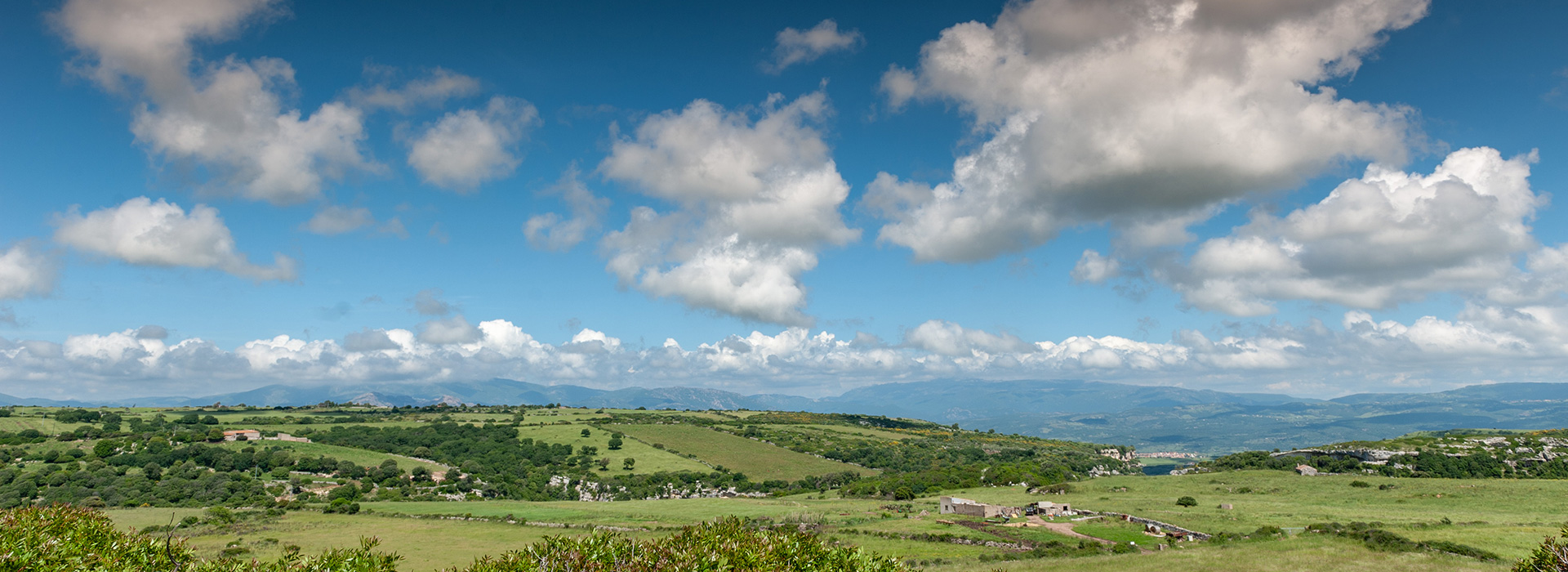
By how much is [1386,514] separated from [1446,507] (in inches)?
420

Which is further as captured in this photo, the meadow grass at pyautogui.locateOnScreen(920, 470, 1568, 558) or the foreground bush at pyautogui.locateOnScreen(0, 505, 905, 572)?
the meadow grass at pyautogui.locateOnScreen(920, 470, 1568, 558)

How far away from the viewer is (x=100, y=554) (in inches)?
744

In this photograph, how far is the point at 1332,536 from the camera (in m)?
45.4

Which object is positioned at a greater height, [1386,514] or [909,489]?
[1386,514]

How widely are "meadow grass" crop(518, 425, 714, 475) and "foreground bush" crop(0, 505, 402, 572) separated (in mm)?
108449

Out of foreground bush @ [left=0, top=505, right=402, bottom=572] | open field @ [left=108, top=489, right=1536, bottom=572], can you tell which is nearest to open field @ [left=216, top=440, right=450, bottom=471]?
open field @ [left=108, top=489, right=1536, bottom=572]

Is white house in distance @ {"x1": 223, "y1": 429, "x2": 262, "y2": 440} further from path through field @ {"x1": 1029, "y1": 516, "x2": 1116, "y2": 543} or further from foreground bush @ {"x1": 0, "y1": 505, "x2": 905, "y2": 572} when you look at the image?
path through field @ {"x1": 1029, "y1": 516, "x2": 1116, "y2": 543}

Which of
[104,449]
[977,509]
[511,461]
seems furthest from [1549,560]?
[104,449]

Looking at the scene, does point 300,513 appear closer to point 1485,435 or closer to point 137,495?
point 137,495

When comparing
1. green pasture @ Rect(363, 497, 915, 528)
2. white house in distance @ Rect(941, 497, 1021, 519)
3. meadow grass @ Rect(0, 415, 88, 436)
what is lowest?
green pasture @ Rect(363, 497, 915, 528)

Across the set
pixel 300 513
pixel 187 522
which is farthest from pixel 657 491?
pixel 187 522

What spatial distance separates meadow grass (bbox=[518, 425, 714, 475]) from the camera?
131 metres

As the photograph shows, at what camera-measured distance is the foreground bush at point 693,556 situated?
15.1 meters

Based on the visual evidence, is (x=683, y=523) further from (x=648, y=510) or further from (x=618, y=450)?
(x=618, y=450)
